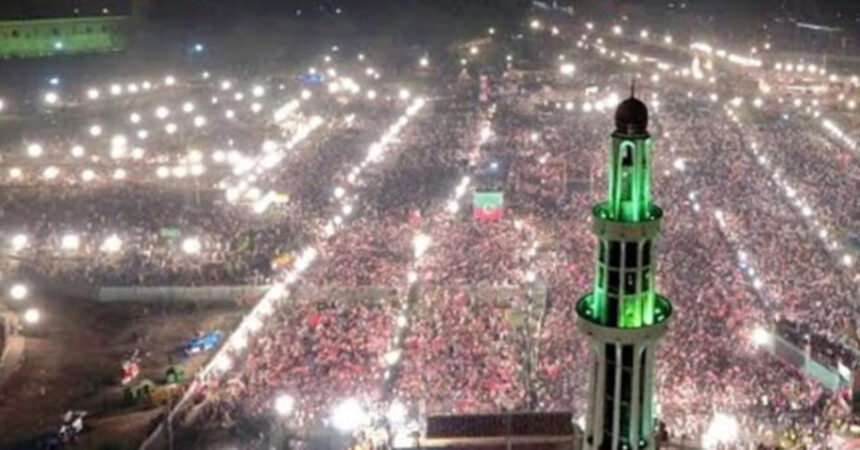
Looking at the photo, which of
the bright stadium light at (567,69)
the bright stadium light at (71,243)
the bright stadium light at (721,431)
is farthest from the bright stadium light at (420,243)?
the bright stadium light at (567,69)

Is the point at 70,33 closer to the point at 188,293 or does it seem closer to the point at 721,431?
the point at 188,293

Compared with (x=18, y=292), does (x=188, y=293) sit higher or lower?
higher

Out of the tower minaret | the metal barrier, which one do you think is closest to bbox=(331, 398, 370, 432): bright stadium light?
the tower minaret

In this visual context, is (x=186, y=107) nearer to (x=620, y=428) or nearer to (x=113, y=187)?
(x=113, y=187)

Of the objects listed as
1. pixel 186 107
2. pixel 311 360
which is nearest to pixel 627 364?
pixel 311 360

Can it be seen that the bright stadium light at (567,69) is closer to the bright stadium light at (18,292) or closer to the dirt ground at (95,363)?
the dirt ground at (95,363)

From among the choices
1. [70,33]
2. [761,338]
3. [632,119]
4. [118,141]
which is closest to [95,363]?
[761,338]

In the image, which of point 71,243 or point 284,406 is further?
point 71,243
